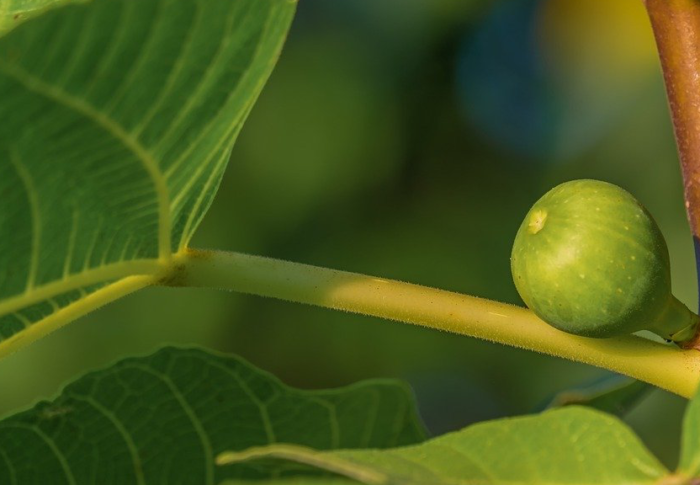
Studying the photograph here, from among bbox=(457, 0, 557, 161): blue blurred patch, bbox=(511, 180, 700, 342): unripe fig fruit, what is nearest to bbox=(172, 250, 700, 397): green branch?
bbox=(511, 180, 700, 342): unripe fig fruit

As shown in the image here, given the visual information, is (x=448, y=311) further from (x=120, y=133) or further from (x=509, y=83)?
(x=509, y=83)

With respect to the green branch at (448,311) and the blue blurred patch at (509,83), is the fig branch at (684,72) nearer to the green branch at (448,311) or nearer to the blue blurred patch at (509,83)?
the green branch at (448,311)

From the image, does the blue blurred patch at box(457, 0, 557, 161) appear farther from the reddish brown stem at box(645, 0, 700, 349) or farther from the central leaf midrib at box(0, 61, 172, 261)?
the central leaf midrib at box(0, 61, 172, 261)

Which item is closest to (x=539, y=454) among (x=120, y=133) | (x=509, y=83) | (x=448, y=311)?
(x=448, y=311)

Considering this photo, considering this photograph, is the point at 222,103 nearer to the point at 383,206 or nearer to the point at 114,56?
the point at 114,56

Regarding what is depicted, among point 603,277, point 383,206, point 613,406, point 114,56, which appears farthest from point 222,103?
point 383,206

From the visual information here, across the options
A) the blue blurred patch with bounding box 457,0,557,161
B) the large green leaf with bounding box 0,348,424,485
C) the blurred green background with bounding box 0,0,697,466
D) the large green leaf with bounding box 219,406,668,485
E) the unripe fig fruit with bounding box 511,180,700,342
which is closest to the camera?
the large green leaf with bounding box 219,406,668,485

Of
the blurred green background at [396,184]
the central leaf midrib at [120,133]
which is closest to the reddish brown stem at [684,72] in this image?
the central leaf midrib at [120,133]
